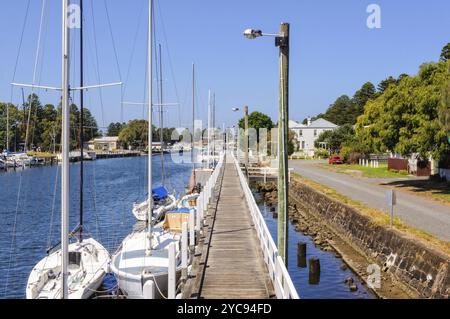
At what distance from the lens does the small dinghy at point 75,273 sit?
1847 centimetres

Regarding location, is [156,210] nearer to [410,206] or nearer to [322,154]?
[410,206]

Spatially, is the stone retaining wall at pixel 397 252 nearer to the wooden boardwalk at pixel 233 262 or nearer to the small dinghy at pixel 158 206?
the wooden boardwalk at pixel 233 262

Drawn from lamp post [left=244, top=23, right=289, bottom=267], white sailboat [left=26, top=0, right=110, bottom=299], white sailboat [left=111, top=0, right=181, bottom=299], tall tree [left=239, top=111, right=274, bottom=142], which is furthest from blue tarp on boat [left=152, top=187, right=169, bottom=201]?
tall tree [left=239, top=111, right=274, bottom=142]

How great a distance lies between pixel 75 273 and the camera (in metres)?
20.1

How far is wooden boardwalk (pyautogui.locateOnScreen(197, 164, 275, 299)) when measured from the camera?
45.6ft

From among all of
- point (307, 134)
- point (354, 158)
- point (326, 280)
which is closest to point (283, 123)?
point (326, 280)

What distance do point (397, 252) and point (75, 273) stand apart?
499 inches

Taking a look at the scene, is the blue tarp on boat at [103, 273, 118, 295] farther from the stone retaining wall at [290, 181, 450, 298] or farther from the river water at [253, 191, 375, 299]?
the stone retaining wall at [290, 181, 450, 298]

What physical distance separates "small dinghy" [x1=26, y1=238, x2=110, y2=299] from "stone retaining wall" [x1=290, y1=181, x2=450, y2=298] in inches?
456

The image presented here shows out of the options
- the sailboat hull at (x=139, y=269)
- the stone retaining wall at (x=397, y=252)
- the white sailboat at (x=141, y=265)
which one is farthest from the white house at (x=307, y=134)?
the sailboat hull at (x=139, y=269)

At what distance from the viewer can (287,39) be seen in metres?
14.5

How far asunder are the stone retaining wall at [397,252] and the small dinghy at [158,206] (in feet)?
40.1
